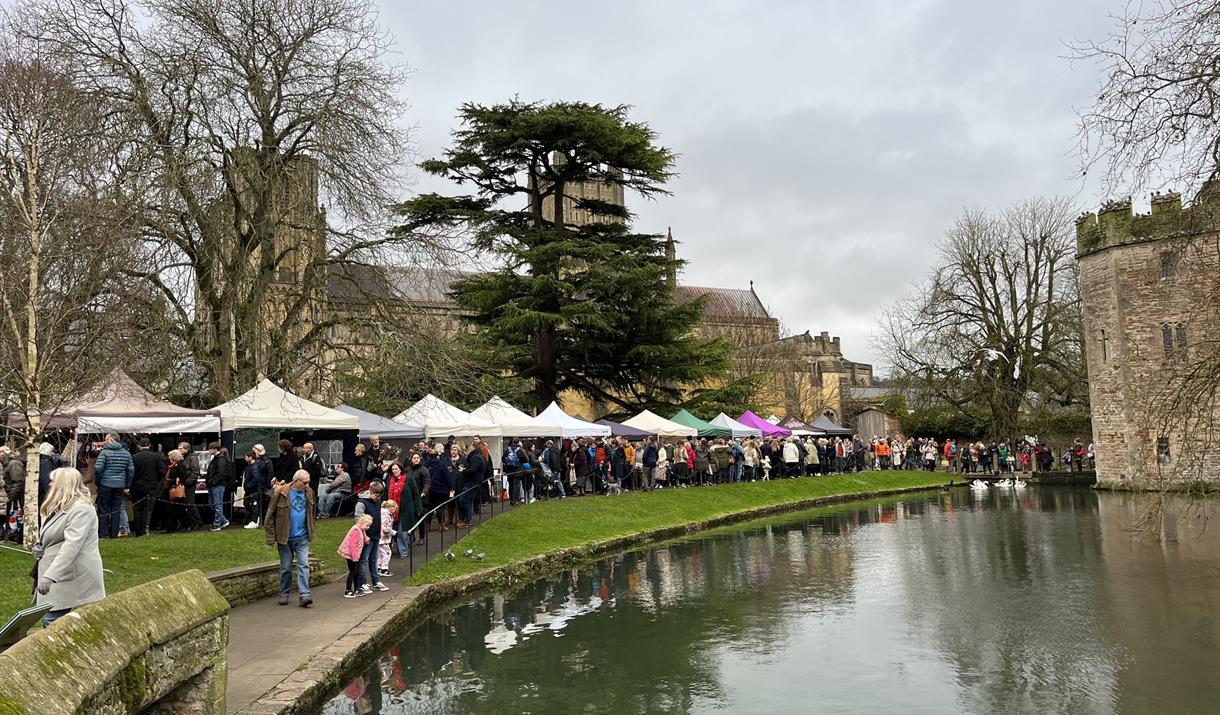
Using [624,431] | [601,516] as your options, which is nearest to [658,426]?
[624,431]

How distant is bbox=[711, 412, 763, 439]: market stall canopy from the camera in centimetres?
3294

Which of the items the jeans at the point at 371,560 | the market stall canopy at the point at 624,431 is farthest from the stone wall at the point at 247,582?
the market stall canopy at the point at 624,431

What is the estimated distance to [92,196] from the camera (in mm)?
13453

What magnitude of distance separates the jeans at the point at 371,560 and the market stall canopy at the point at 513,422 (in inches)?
410

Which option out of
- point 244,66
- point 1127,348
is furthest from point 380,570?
point 1127,348

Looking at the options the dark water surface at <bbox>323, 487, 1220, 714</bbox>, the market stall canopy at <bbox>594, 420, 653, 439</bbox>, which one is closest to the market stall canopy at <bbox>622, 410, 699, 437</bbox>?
the market stall canopy at <bbox>594, 420, 653, 439</bbox>

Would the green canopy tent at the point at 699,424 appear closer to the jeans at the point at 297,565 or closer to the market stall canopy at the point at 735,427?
the market stall canopy at the point at 735,427

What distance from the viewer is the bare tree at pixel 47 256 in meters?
12.3

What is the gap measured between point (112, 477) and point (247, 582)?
4.49m

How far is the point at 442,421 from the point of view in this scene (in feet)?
74.3

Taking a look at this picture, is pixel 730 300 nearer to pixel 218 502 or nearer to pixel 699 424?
pixel 699 424

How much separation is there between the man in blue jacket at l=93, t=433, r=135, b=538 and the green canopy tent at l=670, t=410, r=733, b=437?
63.6 ft

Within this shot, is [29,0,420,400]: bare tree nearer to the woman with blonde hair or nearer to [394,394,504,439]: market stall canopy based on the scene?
[394,394,504,439]: market stall canopy

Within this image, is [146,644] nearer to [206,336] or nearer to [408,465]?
[408,465]
